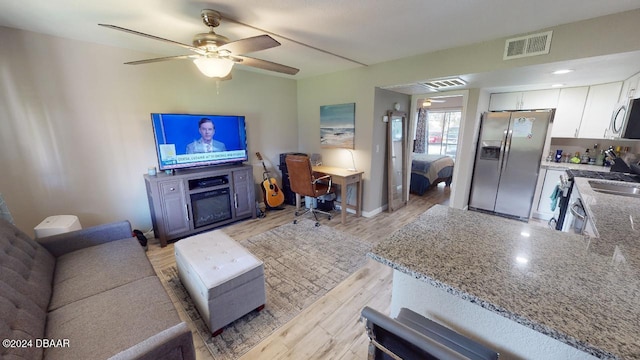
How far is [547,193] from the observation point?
3.52 m

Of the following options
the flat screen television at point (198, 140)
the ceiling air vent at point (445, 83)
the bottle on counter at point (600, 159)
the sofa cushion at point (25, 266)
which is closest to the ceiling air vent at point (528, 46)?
the ceiling air vent at point (445, 83)

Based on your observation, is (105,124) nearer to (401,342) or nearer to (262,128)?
(262,128)

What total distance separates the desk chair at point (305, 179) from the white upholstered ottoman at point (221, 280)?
1.58 metres

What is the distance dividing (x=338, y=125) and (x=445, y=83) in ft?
5.35

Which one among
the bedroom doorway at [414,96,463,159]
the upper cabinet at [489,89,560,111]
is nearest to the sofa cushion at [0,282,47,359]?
the upper cabinet at [489,89,560,111]

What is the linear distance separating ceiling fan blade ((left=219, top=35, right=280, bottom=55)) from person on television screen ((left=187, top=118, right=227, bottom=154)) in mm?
1665

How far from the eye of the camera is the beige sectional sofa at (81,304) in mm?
1090

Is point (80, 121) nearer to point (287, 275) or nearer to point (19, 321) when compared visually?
point (19, 321)

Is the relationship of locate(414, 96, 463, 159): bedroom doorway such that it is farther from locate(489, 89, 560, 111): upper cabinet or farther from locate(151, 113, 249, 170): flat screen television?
locate(151, 113, 249, 170): flat screen television

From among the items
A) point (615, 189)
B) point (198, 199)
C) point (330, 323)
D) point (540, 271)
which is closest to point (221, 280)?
point (330, 323)

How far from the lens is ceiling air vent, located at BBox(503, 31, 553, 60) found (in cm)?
209

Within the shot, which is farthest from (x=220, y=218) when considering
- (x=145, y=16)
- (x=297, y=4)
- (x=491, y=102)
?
(x=491, y=102)

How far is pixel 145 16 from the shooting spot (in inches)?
76.0

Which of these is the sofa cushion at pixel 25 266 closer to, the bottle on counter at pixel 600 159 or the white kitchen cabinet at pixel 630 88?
the white kitchen cabinet at pixel 630 88
